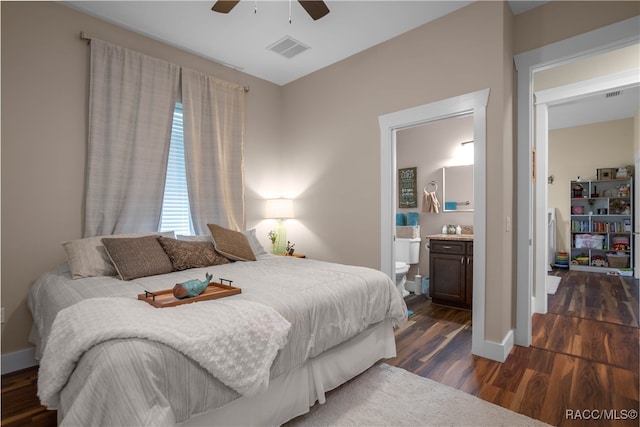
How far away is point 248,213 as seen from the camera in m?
4.02

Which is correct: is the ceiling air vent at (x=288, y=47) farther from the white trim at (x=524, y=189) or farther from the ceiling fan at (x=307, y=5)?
the white trim at (x=524, y=189)

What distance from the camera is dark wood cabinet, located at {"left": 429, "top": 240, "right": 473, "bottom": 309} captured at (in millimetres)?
3787

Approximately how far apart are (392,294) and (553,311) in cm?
274

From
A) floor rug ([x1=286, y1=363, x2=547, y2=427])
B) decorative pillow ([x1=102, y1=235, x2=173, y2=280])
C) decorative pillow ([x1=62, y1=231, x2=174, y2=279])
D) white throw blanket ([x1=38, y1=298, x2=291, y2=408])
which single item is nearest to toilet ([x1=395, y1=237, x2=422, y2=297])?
floor rug ([x1=286, y1=363, x2=547, y2=427])

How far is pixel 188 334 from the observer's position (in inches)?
50.1

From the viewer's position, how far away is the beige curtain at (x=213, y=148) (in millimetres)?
3404

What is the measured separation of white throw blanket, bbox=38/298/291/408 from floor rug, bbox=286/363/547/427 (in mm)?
670

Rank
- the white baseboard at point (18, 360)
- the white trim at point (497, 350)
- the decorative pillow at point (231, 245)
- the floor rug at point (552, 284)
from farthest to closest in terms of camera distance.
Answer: the floor rug at point (552, 284) < the decorative pillow at point (231, 245) < the white trim at point (497, 350) < the white baseboard at point (18, 360)

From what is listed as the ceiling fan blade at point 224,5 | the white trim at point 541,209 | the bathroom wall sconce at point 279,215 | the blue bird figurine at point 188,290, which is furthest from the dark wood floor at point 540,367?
the ceiling fan blade at point 224,5

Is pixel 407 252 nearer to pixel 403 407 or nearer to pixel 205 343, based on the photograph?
pixel 403 407

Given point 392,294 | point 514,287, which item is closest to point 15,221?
point 392,294

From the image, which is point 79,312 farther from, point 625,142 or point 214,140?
point 625,142

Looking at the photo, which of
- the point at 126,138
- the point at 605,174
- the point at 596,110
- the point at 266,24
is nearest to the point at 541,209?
the point at 596,110
